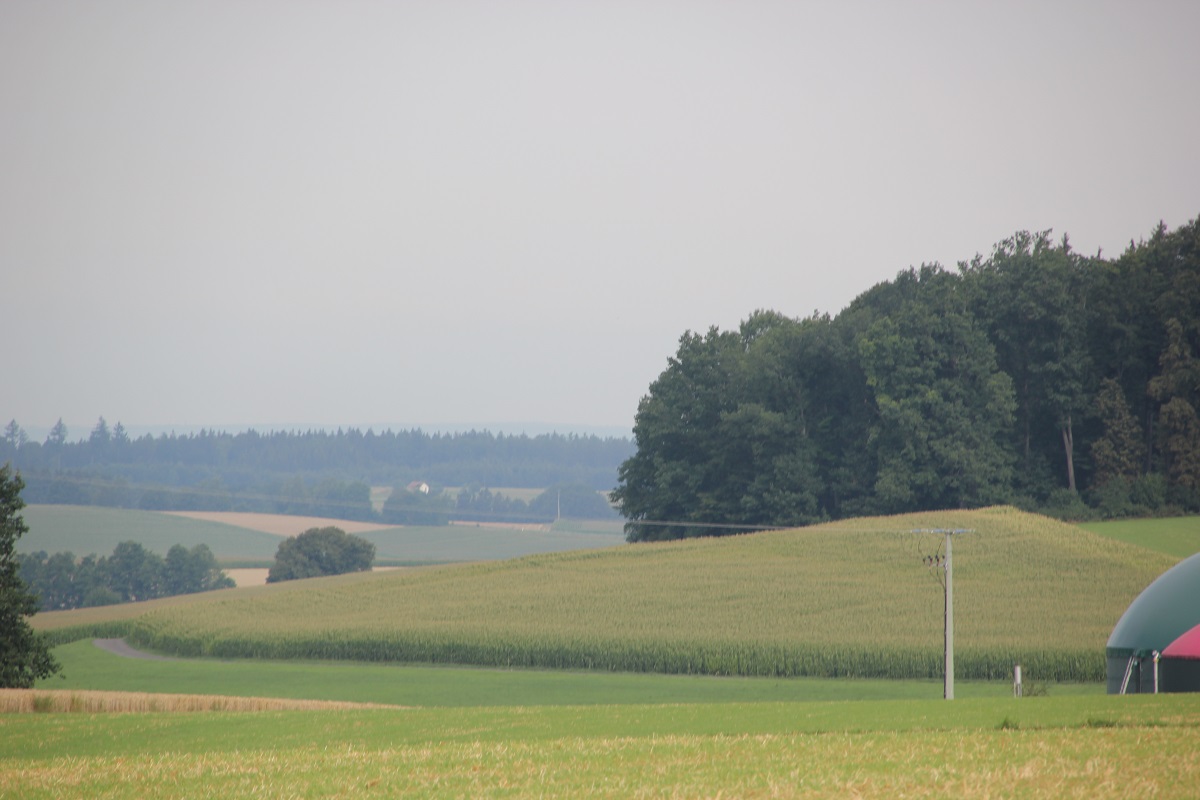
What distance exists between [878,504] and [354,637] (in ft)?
129

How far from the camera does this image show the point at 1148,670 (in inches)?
982

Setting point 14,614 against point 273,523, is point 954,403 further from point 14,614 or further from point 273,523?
point 273,523

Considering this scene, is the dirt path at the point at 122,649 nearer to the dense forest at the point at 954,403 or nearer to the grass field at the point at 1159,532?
the dense forest at the point at 954,403

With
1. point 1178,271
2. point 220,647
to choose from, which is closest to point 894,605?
point 220,647

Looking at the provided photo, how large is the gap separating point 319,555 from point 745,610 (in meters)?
71.7

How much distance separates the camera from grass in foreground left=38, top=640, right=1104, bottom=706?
3353cm

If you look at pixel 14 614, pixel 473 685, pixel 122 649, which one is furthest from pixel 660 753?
pixel 122 649

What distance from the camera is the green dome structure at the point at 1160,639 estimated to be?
24.5 metres

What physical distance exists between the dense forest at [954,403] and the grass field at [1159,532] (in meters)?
4.53

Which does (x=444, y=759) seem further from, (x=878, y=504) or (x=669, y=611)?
(x=878, y=504)

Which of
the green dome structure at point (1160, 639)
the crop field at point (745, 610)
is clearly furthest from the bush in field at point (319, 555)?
the green dome structure at point (1160, 639)

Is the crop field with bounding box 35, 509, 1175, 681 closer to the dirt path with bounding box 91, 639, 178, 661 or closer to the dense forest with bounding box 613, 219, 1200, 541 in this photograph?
the dirt path with bounding box 91, 639, 178, 661

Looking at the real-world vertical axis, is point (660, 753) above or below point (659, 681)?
above

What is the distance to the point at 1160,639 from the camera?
24.9 metres
